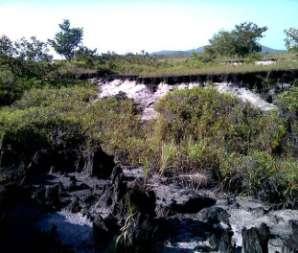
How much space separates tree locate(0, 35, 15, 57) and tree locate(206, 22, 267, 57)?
44.5ft

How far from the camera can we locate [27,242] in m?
9.42

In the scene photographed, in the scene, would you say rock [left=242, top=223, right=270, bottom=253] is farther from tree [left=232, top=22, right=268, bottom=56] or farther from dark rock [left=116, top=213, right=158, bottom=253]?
tree [left=232, top=22, right=268, bottom=56]

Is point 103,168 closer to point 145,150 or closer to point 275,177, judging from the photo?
point 145,150

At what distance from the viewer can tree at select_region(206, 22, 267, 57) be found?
112 ft

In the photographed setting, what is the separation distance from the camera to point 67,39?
40.4 m

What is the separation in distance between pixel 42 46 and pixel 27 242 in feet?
61.4

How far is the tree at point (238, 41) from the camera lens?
3425 centimetres

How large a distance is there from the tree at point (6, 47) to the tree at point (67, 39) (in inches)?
471

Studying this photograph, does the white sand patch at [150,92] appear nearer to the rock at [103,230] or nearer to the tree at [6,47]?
the tree at [6,47]

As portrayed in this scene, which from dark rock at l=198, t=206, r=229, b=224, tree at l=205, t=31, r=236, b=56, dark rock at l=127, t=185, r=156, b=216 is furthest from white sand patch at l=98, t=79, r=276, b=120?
tree at l=205, t=31, r=236, b=56

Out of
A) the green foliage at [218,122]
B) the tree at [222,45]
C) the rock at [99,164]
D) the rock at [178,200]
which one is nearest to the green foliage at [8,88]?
the green foliage at [218,122]

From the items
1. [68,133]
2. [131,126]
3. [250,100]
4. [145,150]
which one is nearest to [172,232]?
[145,150]

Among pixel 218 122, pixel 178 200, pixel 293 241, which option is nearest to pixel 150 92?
pixel 218 122

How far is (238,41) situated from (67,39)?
12986mm
